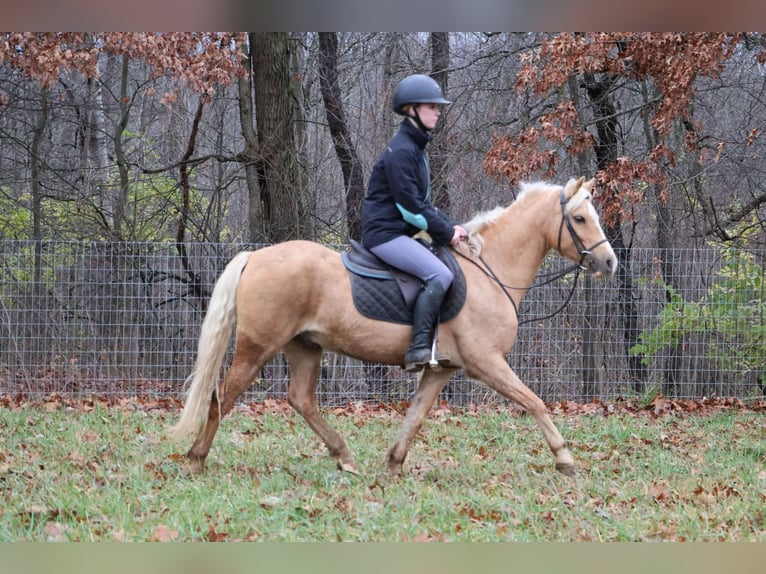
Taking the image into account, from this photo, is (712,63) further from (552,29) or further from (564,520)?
(552,29)

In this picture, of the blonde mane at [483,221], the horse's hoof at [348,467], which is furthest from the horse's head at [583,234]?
the horse's hoof at [348,467]

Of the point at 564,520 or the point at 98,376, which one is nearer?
the point at 564,520

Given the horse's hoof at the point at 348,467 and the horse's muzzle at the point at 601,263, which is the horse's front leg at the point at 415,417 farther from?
the horse's muzzle at the point at 601,263

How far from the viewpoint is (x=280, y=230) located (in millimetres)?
13188

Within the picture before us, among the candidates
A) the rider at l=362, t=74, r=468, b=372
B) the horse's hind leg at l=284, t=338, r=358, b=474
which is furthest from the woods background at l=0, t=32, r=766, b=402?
the rider at l=362, t=74, r=468, b=372

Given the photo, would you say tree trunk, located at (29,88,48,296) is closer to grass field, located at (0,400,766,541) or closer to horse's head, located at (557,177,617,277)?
grass field, located at (0,400,766,541)

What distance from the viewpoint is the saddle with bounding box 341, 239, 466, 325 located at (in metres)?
6.73

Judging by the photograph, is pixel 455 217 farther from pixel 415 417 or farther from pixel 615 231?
pixel 415 417

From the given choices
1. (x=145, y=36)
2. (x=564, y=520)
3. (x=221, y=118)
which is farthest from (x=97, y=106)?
(x=564, y=520)

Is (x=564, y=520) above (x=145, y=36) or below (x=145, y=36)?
below

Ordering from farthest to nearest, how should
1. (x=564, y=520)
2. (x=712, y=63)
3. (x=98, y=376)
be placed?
(x=98, y=376) < (x=712, y=63) < (x=564, y=520)

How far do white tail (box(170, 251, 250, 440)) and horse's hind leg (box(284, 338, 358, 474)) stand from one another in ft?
2.18

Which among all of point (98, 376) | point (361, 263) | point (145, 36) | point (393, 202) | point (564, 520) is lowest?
point (564, 520)

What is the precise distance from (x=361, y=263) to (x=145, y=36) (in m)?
6.93
